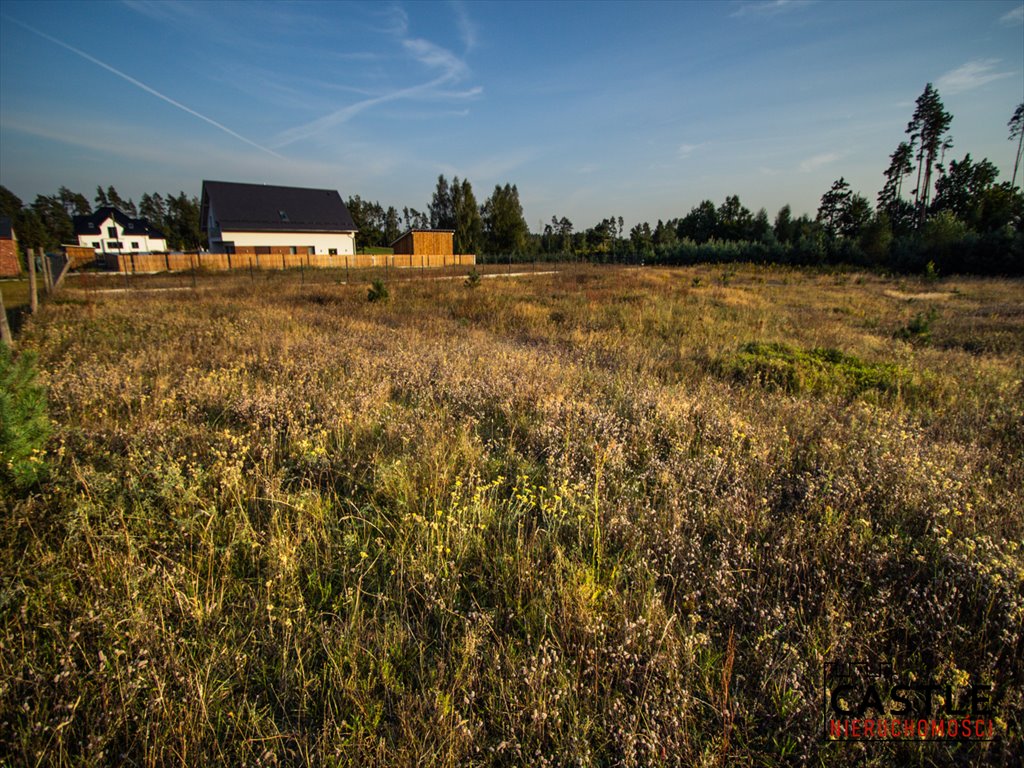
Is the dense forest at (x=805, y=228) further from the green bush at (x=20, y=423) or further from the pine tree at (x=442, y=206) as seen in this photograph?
the green bush at (x=20, y=423)

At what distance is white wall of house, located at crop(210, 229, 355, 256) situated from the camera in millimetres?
46000

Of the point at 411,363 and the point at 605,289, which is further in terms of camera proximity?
the point at 605,289

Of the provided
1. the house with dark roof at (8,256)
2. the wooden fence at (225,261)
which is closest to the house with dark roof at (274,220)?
the wooden fence at (225,261)

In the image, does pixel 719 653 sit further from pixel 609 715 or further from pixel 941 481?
pixel 941 481

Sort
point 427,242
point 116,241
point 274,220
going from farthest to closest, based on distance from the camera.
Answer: point 116,241
point 427,242
point 274,220

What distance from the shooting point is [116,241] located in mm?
77875

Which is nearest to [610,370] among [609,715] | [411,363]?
[411,363]

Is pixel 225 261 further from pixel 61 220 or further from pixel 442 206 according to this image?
pixel 61 220

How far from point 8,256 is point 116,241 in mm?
56028

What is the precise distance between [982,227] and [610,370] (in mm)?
67282

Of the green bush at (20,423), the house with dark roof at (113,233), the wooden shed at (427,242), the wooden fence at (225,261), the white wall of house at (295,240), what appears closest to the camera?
the green bush at (20,423)

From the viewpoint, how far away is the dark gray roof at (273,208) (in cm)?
4669

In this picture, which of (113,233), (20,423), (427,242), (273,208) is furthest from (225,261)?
(113,233)

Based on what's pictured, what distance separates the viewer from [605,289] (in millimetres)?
21078
